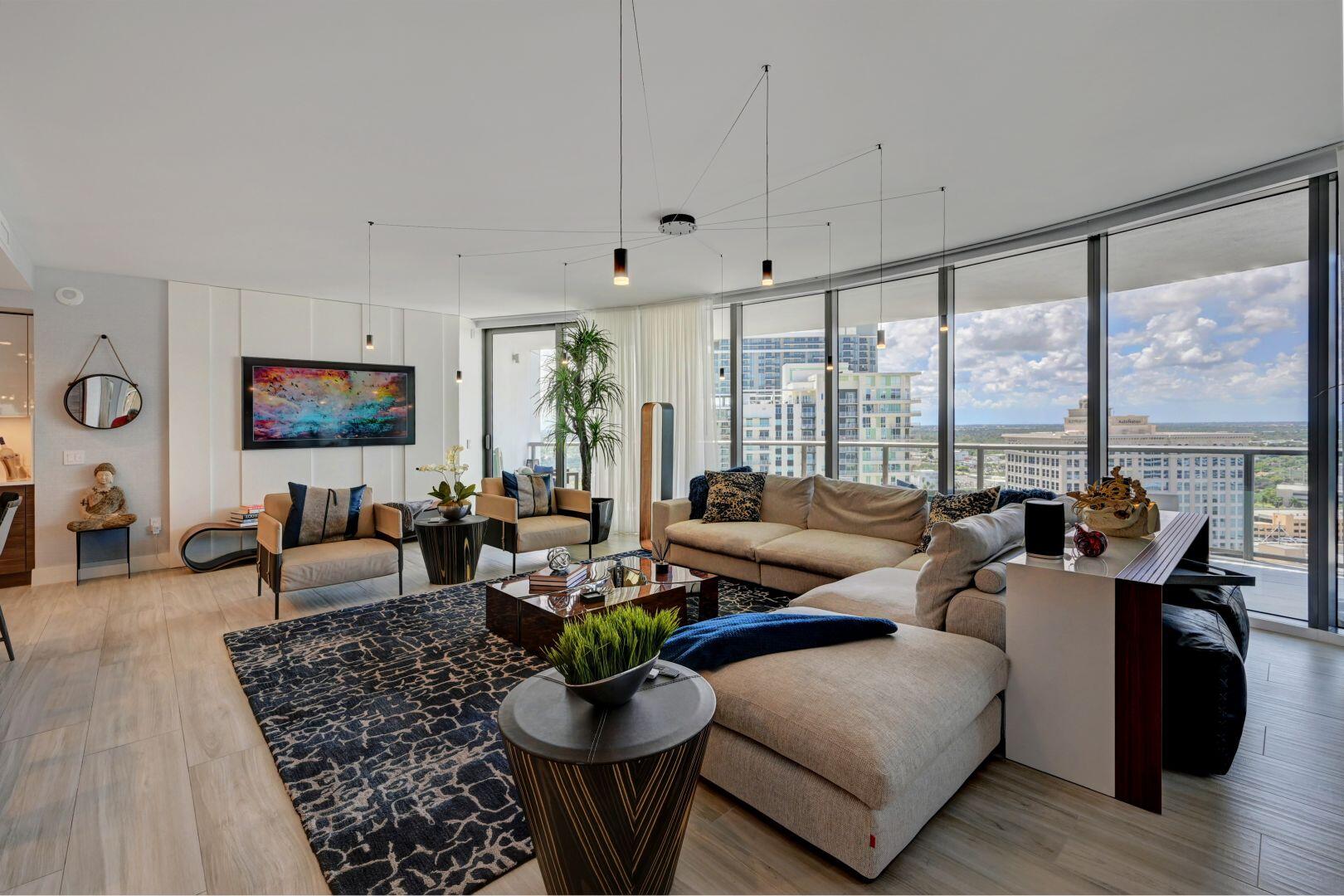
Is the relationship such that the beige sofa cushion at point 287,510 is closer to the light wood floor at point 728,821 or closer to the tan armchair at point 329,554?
the tan armchair at point 329,554

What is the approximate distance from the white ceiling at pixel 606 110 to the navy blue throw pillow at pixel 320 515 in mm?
1959

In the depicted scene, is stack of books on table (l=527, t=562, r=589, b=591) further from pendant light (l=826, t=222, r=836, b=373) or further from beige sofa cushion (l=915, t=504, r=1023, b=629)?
pendant light (l=826, t=222, r=836, b=373)

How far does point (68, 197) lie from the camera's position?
11.8 feet

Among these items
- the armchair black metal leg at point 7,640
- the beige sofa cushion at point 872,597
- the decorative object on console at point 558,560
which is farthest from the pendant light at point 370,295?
the beige sofa cushion at point 872,597

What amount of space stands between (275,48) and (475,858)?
2.95 m

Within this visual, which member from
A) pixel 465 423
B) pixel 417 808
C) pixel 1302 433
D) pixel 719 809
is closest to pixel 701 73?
pixel 719 809

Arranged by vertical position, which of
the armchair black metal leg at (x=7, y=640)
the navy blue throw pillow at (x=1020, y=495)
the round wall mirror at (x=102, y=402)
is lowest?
the armchair black metal leg at (x=7, y=640)

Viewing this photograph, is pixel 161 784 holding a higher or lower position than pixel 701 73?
lower

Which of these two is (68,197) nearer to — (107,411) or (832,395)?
(107,411)

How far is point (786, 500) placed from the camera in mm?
5328

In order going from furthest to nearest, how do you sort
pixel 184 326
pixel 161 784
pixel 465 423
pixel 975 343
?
pixel 465 423 → pixel 184 326 → pixel 975 343 → pixel 161 784

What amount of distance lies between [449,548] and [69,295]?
13.0 ft

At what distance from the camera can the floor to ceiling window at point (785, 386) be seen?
6.29m

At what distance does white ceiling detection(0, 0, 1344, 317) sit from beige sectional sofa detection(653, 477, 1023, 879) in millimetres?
1928
